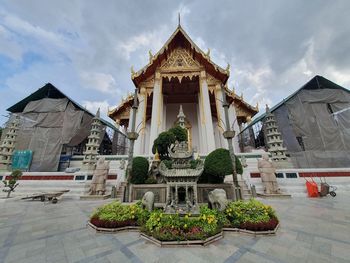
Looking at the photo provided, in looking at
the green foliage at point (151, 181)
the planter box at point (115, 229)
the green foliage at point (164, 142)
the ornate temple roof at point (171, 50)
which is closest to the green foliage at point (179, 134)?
the green foliage at point (164, 142)

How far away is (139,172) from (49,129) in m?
11.2

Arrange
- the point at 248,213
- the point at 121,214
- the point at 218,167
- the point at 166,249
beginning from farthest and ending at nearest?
the point at 218,167, the point at 121,214, the point at 248,213, the point at 166,249

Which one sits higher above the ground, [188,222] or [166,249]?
[188,222]

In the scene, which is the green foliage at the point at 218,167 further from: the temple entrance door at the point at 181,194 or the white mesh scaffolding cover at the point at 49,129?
the white mesh scaffolding cover at the point at 49,129

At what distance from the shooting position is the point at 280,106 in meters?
13.6

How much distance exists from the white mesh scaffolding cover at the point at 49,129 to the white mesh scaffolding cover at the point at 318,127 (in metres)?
18.3

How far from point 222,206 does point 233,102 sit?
15771mm

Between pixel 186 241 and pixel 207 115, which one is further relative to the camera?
pixel 207 115

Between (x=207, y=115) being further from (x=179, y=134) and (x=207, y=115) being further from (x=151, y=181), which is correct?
(x=151, y=181)

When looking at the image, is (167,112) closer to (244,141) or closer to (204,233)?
(244,141)

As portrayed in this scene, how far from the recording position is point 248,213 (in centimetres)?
357

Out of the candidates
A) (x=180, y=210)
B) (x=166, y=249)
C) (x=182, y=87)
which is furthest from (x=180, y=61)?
(x=166, y=249)

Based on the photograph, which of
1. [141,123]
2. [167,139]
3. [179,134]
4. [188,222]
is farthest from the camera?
[141,123]

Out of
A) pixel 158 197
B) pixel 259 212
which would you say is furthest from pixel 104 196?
pixel 259 212
